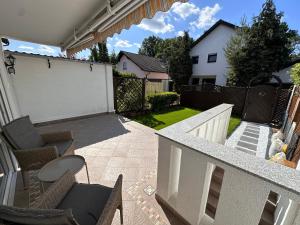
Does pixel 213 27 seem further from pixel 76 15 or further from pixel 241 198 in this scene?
pixel 241 198

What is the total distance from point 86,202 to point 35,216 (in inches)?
26.6

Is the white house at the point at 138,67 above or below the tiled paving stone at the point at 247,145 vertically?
above

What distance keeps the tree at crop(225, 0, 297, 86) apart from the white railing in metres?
10.9

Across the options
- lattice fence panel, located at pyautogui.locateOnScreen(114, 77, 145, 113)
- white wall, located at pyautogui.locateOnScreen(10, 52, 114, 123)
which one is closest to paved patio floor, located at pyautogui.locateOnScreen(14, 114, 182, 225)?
white wall, located at pyautogui.locateOnScreen(10, 52, 114, 123)

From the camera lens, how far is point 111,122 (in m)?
5.87

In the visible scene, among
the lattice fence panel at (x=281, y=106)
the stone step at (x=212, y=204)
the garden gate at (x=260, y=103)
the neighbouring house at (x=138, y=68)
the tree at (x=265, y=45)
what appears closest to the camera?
the stone step at (x=212, y=204)

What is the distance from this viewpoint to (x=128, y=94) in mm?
7379

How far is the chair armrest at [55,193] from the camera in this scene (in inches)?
47.1

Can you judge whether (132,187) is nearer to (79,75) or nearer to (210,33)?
(79,75)

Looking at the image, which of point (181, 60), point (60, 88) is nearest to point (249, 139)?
point (60, 88)

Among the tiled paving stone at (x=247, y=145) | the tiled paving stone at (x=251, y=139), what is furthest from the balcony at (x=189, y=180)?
the tiled paving stone at (x=247, y=145)

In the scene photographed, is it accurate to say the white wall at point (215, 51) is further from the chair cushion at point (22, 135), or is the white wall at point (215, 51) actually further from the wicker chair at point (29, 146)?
the chair cushion at point (22, 135)

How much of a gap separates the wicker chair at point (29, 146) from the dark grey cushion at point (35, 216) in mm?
1534

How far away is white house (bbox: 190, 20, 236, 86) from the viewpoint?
12318 millimetres
